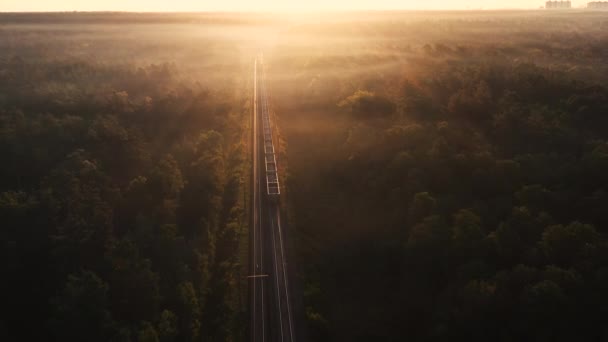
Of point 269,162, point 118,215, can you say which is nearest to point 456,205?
point 269,162

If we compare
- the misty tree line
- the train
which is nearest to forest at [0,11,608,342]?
the misty tree line

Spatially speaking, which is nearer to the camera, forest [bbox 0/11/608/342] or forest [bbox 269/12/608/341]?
forest [bbox 269/12/608/341]

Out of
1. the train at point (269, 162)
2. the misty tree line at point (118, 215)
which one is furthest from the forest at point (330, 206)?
the train at point (269, 162)

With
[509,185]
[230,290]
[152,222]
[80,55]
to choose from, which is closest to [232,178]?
[152,222]

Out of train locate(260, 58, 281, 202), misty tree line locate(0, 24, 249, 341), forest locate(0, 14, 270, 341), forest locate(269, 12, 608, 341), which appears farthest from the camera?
train locate(260, 58, 281, 202)

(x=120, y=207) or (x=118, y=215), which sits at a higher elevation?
(x=120, y=207)

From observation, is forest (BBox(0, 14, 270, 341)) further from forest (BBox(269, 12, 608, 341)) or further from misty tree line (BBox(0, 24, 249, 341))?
forest (BBox(269, 12, 608, 341))

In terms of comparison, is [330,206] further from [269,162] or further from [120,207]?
[120,207]

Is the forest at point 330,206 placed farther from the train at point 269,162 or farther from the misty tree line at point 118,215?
the train at point 269,162
